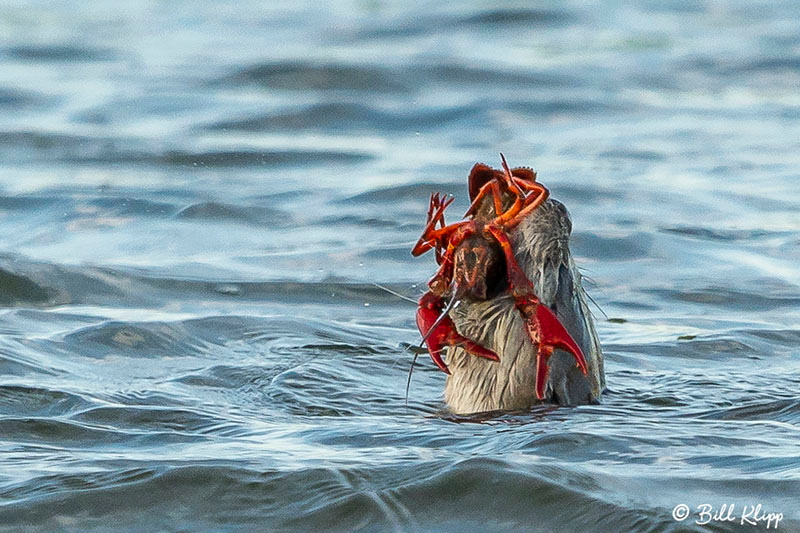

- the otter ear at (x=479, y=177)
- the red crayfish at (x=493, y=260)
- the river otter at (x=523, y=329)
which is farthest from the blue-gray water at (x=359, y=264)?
the otter ear at (x=479, y=177)

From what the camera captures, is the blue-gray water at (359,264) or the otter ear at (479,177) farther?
the otter ear at (479,177)

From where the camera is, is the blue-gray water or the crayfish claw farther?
the crayfish claw

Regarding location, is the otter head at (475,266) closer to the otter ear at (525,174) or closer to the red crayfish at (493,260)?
the red crayfish at (493,260)

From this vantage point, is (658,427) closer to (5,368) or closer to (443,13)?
(5,368)

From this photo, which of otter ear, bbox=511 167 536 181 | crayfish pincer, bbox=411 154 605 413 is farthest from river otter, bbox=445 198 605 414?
otter ear, bbox=511 167 536 181

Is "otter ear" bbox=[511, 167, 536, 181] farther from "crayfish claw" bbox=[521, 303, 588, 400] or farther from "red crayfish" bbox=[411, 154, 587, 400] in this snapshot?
"crayfish claw" bbox=[521, 303, 588, 400]

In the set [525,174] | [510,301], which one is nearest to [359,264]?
[510,301]

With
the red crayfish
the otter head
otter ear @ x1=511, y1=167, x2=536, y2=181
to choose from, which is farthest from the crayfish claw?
otter ear @ x1=511, y1=167, x2=536, y2=181

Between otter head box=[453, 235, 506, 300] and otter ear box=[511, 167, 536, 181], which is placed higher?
otter ear box=[511, 167, 536, 181]
